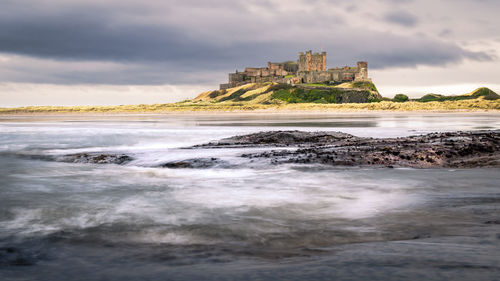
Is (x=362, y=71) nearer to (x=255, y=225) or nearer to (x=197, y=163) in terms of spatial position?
(x=197, y=163)

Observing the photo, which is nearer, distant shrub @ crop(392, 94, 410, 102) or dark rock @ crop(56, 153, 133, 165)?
dark rock @ crop(56, 153, 133, 165)

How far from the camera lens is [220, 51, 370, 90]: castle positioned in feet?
573

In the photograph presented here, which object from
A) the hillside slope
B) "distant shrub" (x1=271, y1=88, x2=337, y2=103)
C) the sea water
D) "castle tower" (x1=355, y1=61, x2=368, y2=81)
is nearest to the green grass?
the hillside slope

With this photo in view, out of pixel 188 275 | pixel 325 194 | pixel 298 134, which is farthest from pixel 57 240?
pixel 298 134

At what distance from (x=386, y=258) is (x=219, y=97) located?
582ft

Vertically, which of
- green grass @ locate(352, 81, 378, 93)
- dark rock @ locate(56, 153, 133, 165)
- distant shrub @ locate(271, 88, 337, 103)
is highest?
green grass @ locate(352, 81, 378, 93)

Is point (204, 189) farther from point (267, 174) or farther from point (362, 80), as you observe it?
point (362, 80)

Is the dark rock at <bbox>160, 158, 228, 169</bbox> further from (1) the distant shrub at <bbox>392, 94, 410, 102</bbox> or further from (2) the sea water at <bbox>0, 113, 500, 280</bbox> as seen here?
(1) the distant shrub at <bbox>392, 94, 410, 102</bbox>

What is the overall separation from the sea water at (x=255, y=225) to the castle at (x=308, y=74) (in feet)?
557

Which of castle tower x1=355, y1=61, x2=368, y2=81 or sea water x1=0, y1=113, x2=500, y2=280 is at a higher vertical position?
castle tower x1=355, y1=61, x2=368, y2=81

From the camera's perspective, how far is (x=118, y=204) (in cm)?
684

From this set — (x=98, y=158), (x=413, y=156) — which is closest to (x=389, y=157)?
(x=413, y=156)

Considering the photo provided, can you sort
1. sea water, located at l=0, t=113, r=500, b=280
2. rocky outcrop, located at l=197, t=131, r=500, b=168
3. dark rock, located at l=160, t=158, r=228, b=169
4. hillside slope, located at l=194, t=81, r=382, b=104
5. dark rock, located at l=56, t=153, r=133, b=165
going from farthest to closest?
1. hillside slope, located at l=194, t=81, r=382, b=104
2. dark rock, located at l=56, t=153, r=133, b=165
3. dark rock, located at l=160, t=158, r=228, b=169
4. rocky outcrop, located at l=197, t=131, r=500, b=168
5. sea water, located at l=0, t=113, r=500, b=280

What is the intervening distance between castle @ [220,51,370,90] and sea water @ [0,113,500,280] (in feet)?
557
